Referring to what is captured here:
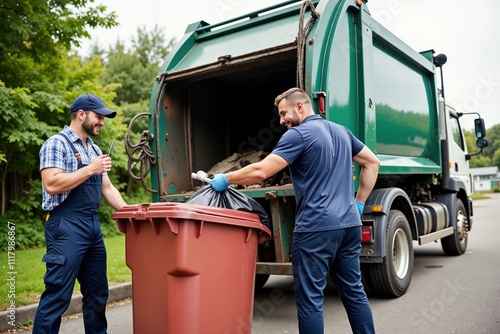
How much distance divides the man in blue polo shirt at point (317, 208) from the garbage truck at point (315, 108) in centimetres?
80

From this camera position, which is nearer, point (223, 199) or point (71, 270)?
point (71, 270)

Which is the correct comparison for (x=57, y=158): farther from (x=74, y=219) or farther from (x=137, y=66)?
(x=137, y=66)

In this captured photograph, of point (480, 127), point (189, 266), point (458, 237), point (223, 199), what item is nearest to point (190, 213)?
point (189, 266)

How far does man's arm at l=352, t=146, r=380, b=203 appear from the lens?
312cm

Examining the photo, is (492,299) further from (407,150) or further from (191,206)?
(191,206)

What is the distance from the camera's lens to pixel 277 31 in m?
4.30

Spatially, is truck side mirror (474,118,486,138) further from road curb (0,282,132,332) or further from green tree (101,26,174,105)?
green tree (101,26,174,105)

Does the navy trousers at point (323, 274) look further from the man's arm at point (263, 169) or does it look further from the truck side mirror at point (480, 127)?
the truck side mirror at point (480, 127)

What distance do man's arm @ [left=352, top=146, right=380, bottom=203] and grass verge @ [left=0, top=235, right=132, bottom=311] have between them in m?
3.00

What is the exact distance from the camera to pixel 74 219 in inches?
111

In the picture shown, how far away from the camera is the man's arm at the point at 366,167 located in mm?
3125

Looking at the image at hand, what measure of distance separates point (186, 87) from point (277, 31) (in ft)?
3.95

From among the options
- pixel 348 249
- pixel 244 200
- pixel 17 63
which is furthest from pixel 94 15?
pixel 348 249

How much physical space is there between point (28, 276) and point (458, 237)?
5.92 metres
